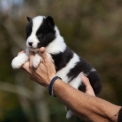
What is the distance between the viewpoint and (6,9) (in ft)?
38.2

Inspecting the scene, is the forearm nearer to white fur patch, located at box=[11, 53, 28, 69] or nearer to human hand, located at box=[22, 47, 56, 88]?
human hand, located at box=[22, 47, 56, 88]

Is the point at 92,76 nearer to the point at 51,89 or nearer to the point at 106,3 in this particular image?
the point at 51,89

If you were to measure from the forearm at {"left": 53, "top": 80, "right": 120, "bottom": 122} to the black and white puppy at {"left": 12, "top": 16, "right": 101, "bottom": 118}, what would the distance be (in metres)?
0.43

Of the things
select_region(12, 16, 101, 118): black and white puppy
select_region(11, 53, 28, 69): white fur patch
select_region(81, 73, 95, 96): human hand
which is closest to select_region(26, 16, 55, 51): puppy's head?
select_region(12, 16, 101, 118): black and white puppy

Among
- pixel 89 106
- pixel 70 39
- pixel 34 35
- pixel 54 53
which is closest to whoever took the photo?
pixel 89 106

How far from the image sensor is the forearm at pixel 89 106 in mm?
2994

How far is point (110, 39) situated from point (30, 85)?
4322 mm

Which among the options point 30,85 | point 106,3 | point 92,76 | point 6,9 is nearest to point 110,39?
point 106,3

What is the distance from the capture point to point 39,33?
352 cm

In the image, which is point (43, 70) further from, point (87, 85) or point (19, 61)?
point (87, 85)

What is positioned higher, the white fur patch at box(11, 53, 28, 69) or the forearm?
the white fur patch at box(11, 53, 28, 69)

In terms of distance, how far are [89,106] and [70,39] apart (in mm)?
8396

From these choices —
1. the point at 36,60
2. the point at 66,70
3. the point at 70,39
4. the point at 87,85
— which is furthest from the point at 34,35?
the point at 70,39

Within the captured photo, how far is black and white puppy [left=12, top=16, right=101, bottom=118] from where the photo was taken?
351cm
